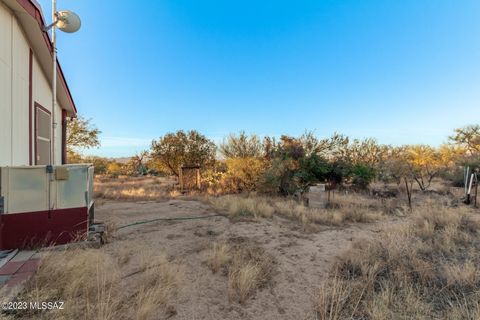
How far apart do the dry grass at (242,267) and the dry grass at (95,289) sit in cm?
71

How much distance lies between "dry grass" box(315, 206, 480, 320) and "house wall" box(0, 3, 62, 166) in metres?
5.31

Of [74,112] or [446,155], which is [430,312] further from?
[446,155]

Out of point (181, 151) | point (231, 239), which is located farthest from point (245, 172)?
point (231, 239)

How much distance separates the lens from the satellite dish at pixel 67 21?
4375mm

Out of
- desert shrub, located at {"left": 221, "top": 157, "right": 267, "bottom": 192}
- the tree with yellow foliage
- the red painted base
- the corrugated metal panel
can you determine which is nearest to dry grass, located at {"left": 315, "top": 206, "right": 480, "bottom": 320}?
the red painted base

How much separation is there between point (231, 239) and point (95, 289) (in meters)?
2.76

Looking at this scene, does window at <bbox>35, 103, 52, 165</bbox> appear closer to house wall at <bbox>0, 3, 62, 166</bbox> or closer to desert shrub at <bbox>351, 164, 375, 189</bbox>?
house wall at <bbox>0, 3, 62, 166</bbox>

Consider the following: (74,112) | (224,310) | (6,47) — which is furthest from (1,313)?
(74,112)

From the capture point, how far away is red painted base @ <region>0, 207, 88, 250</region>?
327 centimetres

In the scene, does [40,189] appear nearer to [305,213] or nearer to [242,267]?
[242,267]

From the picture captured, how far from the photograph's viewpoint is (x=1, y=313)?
2012 millimetres

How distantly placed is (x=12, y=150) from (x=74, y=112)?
525 cm

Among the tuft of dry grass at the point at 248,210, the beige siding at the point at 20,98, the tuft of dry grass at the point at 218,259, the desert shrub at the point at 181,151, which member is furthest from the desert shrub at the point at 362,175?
the beige siding at the point at 20,98

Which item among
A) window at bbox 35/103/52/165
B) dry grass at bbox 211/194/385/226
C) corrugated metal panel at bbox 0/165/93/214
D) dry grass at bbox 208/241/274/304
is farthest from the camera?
dry grass at bbox 211/194/385/226
